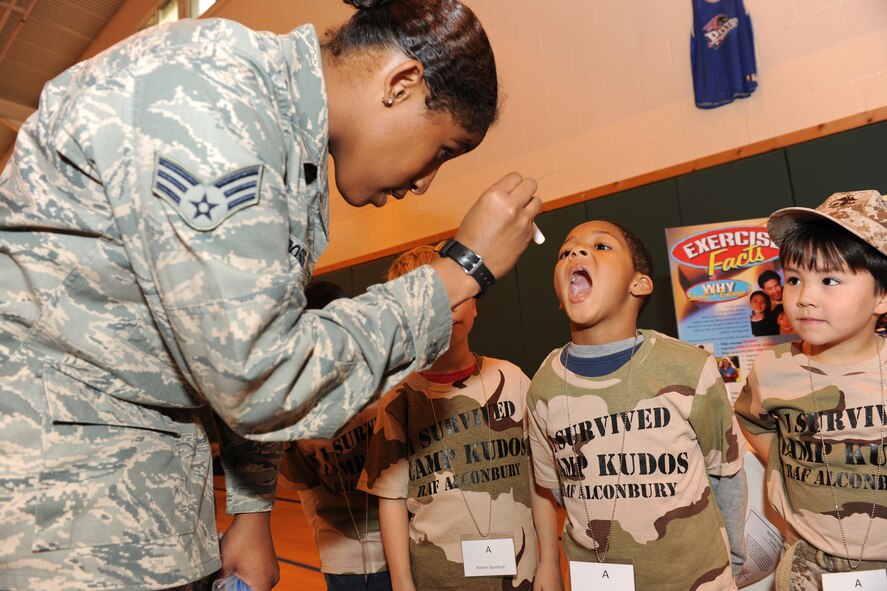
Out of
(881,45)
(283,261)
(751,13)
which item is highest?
(751,13)

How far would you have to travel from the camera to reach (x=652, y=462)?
164 centimetres

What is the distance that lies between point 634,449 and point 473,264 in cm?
98

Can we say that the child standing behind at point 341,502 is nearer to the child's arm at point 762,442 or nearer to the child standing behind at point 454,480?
the child standing behind at point 454,480

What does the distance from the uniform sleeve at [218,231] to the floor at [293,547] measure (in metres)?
2.72

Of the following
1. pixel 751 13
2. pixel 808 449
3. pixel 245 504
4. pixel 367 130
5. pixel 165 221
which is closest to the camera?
pixel 165 221

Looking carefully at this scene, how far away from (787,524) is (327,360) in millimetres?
1550

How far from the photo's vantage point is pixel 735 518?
170cm

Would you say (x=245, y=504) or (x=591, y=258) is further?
(x=591, y=258)

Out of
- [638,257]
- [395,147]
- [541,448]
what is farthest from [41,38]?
[395,147]

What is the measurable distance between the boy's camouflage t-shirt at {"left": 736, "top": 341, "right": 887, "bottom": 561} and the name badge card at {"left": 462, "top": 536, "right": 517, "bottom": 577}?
774 mm

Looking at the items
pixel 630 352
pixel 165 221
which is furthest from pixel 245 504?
pixel 630 352

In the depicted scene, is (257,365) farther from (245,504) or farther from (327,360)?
(245,504)

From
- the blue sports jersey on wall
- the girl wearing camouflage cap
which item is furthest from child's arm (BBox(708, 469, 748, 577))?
the blue sports jersey on wall

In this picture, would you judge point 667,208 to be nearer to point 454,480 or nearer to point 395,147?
point 454,480
